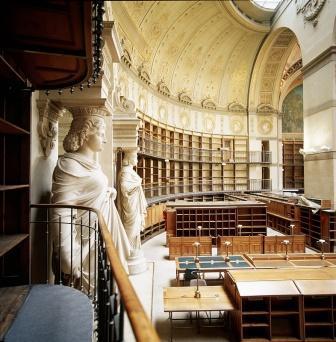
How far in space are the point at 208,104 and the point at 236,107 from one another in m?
2.14

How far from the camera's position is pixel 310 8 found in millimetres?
10289

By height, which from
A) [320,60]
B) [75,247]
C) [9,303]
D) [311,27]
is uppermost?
[311,27]

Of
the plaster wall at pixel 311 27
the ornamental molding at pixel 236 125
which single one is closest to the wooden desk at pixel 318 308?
the plaster wall at pixel 311 27

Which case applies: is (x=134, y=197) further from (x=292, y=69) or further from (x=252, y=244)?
(x=292, y=69)

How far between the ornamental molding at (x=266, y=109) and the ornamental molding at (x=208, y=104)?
3073mm

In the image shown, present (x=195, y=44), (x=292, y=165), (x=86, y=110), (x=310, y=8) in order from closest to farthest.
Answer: (x=195, y=44), (x=86, y=110), (x=310, y=8), (x=292, y=165)

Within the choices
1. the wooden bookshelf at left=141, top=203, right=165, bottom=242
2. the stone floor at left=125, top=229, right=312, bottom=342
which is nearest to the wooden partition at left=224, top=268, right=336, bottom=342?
the stone floor at left=125, top=229, right=312, bottom=342

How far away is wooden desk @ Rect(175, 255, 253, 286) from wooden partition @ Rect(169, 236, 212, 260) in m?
1.04

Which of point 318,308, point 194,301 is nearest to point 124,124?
point 194,301

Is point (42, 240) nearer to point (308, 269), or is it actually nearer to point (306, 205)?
point (308, 269)

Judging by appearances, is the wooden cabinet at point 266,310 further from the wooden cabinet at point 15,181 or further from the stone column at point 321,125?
the stone column at point 321,125

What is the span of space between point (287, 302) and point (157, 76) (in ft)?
33.3

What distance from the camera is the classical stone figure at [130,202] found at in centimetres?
611

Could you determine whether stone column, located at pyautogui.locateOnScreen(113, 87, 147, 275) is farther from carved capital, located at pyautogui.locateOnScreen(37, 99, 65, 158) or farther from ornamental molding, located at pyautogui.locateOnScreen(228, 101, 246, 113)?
ornamental molding, located at pyautogui.locateOnScreen(228, 101, 246, 113)
